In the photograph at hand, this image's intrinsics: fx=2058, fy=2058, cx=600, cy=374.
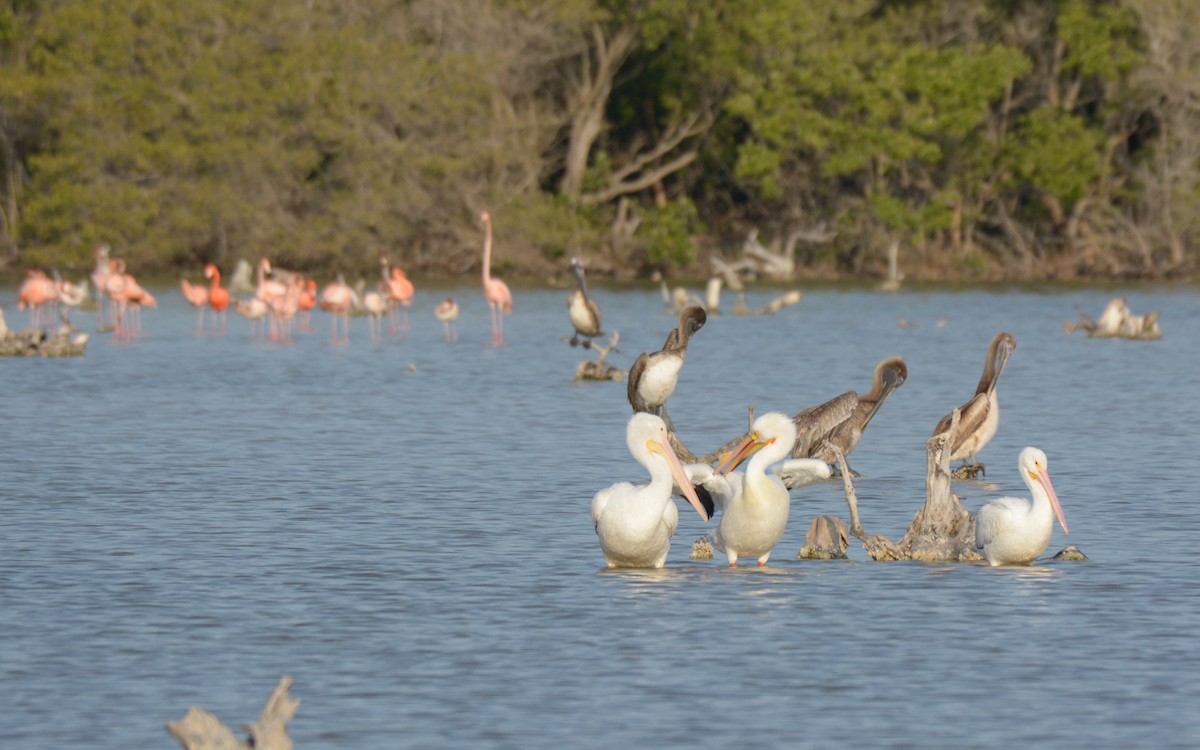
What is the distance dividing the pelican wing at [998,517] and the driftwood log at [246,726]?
449 centimetres

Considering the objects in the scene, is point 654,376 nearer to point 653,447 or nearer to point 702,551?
point 702,551

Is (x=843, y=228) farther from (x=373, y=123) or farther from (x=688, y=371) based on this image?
(x=688, y=371)

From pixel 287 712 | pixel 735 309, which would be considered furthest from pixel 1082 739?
pixel 735 309

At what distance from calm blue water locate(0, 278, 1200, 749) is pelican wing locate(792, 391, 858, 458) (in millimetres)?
305

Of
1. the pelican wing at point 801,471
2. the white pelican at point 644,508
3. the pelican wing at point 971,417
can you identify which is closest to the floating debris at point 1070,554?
the white pelican at point 644,508

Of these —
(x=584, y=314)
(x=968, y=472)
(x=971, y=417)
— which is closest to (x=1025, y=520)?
(x=971, y=417)

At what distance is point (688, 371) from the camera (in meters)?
24.0

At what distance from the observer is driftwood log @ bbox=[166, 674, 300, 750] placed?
616cm

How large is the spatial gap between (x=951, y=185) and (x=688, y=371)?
1064 inches

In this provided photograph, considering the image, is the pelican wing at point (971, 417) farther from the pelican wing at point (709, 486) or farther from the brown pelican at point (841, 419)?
the pelican wing at point (709, 486)

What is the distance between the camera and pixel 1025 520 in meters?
9.95

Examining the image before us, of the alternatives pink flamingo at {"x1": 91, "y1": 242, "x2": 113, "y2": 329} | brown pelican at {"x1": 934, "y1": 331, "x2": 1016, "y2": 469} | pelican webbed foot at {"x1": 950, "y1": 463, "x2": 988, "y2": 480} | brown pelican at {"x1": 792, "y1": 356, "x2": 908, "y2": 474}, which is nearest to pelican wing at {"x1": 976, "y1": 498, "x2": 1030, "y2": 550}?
brown pelican at {"x1": 934, "y1": 331, "x2": 1016, "y2": 469}

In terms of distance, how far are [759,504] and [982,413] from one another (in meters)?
4.14

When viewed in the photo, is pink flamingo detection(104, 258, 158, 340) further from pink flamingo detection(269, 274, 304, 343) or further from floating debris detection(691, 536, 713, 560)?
floating debris detection(691, 536, 713, 560)
